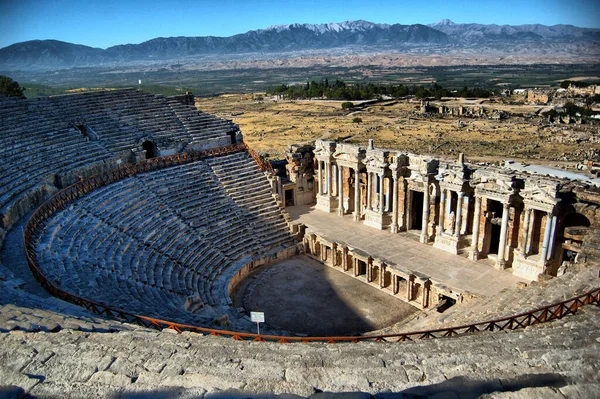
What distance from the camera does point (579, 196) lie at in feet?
65.6

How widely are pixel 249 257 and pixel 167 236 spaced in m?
4.40

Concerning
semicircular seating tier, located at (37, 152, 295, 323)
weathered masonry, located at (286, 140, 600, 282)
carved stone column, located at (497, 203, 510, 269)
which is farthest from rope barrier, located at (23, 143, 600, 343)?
carved stone column, located at (497, 203, 510, 269)

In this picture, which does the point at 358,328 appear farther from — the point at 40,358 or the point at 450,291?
the point at 40,358

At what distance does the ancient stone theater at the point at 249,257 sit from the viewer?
343 inches

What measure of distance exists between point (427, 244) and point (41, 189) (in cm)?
1870

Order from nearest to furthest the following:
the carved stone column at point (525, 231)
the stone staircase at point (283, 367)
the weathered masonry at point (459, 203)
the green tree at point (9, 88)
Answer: the stone staircase at point (283, 367) → the weathered masonry at point (459, 203) → the carved stone column at point (525, 231) → the green tree at point (9, 88)

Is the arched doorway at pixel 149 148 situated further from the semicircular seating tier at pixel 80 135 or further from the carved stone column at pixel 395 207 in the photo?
the carved stone column at pixel 395 207

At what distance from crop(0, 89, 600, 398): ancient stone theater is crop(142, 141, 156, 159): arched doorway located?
0.09 meters

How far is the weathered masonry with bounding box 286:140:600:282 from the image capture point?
65.6 feet

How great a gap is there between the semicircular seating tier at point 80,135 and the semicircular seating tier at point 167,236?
5.25 ft

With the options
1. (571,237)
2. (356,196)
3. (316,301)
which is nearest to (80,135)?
(316,301)

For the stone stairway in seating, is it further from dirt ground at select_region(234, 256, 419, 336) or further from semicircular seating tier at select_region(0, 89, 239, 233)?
semicircular seating tier at select_region(0, 89, 239, 233)

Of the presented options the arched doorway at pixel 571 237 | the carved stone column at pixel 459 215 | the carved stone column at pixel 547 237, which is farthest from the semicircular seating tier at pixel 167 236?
the arched doorway at pixel 571 237

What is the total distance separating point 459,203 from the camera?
23.0m
